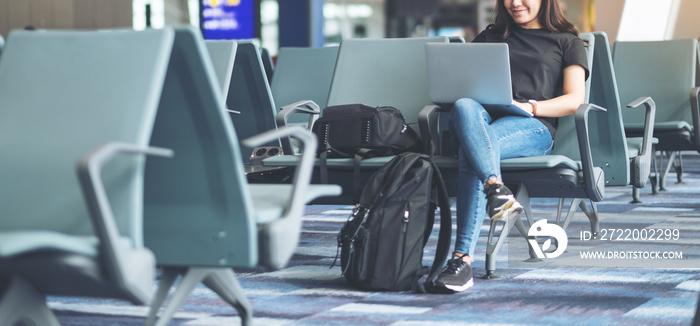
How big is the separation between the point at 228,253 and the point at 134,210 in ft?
0.96

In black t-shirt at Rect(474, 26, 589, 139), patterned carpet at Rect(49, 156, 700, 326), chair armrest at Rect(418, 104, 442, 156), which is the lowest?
patterned carpet at Rect(49, 156, 700, 326)

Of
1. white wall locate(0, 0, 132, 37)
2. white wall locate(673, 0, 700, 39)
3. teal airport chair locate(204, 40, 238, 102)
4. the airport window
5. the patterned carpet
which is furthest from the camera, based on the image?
white wall locate(0, 0, 132, 37)

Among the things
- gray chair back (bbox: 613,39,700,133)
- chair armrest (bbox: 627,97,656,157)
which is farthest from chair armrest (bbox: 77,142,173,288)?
gray chair back (bbox: 613,39,700,133)

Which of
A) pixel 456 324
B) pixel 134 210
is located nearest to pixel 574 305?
pixel 456 324

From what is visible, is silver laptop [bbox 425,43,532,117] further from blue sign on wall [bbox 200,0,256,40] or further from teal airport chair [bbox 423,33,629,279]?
blue sign on wall [bbox 200,0,256,40]

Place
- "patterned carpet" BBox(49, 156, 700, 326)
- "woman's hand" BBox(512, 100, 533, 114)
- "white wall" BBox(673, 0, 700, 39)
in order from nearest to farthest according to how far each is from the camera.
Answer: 1. "patterned carpet" BBox(49, 156, 700, 326)
2. "woman's hand" BBox(512, 100, 533, 114)
3. "white wall" BBox(673, 0, 700, 39)

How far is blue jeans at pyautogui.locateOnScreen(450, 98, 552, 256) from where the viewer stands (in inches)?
132

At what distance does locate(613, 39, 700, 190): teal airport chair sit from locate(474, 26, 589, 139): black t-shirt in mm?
2201

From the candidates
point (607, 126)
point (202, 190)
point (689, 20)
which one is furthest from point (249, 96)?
point (689, 20)

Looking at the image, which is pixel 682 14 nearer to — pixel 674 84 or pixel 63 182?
pixel 674 84

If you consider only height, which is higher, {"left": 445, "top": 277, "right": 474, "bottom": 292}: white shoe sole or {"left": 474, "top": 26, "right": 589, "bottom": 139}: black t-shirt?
{"left": 474, "top": 26, "right": 589, "bottom": 139}: black t-shirt

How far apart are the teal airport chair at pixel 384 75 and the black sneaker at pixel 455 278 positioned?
768 mm

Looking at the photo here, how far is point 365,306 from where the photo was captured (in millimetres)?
3064

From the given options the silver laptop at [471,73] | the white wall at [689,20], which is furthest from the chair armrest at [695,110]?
the white wall at [689,20]
